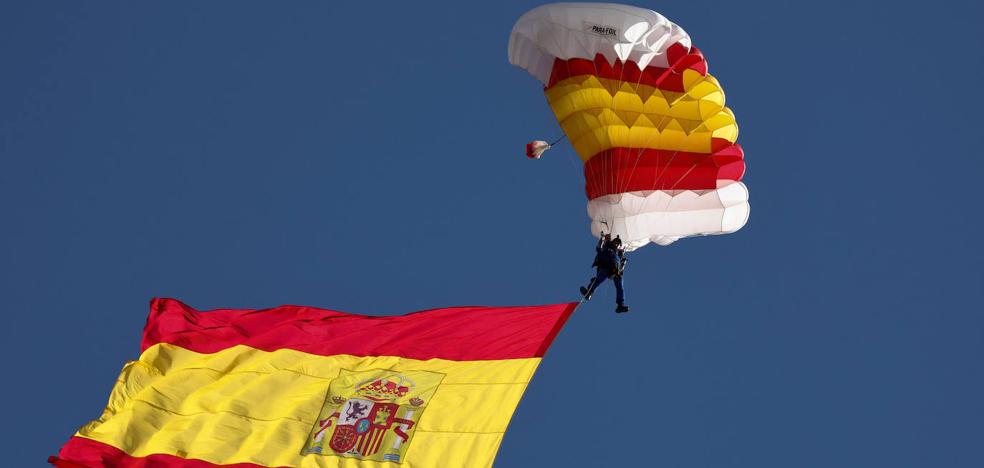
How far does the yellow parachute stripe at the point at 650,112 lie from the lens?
1806cm

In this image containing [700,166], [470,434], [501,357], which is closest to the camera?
[470,434]

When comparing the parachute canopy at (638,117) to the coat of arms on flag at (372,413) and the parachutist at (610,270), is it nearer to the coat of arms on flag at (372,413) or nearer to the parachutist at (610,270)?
the parachutist at (610,270)

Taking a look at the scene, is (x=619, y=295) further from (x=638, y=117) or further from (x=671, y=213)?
(x=638, y=117)

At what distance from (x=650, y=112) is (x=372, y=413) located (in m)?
4.70

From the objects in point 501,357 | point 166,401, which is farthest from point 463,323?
point 166,401

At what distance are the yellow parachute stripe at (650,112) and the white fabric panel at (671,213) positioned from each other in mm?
712

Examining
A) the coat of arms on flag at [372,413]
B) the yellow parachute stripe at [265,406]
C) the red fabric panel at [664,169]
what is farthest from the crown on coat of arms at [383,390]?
the red fabric panel at [664,169]

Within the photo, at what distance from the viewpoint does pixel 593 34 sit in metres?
17.7

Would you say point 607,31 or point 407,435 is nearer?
point 407,435

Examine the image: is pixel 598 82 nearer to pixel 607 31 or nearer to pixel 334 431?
pixel 607 31

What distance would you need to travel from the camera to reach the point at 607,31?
57.5 ft

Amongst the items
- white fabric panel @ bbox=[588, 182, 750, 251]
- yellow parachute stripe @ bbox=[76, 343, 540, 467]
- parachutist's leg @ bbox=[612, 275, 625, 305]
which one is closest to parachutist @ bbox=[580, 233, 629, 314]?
parachutist's leg @ bbox=[612, 275, 625, 305]

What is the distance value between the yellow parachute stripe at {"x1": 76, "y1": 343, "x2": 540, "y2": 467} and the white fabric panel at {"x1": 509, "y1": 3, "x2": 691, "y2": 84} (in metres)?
3.62

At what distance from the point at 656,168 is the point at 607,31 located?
6.75ft
